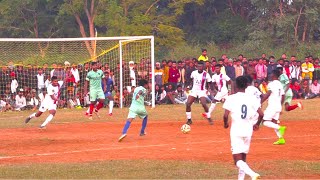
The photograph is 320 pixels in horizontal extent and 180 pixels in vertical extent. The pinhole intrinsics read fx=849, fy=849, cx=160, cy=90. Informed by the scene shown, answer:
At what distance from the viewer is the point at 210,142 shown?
20297 mm

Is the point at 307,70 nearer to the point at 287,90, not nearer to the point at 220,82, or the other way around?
the point at 220,82

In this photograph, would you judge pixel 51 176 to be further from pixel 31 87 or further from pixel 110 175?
pixel 31 87

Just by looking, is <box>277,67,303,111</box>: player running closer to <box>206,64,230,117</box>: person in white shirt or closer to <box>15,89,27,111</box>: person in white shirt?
<box>206,64,230,117</box>: person in white shirt

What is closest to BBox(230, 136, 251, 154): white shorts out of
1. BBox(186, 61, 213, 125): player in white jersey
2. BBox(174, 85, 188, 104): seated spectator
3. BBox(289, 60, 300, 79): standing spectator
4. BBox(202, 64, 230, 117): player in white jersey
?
BBox(186, 61, 213, 125): player in white jersey

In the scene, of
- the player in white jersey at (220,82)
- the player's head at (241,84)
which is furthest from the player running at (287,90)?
the player's head at (241,84)

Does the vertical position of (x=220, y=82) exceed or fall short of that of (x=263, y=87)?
it exceeds it

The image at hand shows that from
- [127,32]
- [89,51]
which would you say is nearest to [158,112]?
[89,51]

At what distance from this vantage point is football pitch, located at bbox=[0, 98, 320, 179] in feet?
50.7

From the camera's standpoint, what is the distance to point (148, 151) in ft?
61.3

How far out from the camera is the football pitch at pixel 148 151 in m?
15.5

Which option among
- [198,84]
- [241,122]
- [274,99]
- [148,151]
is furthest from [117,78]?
[241,122]

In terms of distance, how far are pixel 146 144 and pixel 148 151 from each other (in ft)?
4.62

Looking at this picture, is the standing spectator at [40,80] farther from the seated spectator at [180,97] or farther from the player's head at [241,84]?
the player's head at [241,84]

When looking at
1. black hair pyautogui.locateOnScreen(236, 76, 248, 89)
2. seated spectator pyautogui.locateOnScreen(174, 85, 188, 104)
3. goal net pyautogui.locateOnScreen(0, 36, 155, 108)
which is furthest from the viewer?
seated spectator pyautogui.locateOnScreen(174, 85, 188, 104)
